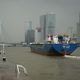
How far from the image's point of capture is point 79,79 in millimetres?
27406

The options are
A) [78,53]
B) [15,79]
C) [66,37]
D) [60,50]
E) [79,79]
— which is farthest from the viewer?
[78,53]

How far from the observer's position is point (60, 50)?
6825 centimetres

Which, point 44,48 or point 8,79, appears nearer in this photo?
point 8,79

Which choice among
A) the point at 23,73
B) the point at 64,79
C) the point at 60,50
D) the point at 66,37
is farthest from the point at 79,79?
the point at 66,37

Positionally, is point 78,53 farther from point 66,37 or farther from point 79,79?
point 79,79

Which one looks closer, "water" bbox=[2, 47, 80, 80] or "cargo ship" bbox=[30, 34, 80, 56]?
"water" bbox=[2, 47, 80, 80]

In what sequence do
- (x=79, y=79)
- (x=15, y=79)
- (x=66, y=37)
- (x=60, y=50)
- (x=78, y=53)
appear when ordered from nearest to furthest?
(x=15, y=79) → (x=79, y=79) → (x=60, y=50) → (x=66, y=37) → (x=78, y=53)

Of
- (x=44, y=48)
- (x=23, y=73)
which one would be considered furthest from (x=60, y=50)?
(x=23, y=73)

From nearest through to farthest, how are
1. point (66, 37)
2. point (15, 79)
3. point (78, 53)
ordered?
point (15, 79), point (66, 37), point (78, 53)

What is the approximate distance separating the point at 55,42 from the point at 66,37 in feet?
11.8

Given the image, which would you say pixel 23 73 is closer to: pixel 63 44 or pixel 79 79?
pixel 79 79

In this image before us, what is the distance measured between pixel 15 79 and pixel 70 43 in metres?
47.1

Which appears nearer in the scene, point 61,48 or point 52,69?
point 52,69

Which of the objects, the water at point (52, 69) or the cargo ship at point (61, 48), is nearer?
the water at point (52, 69)
